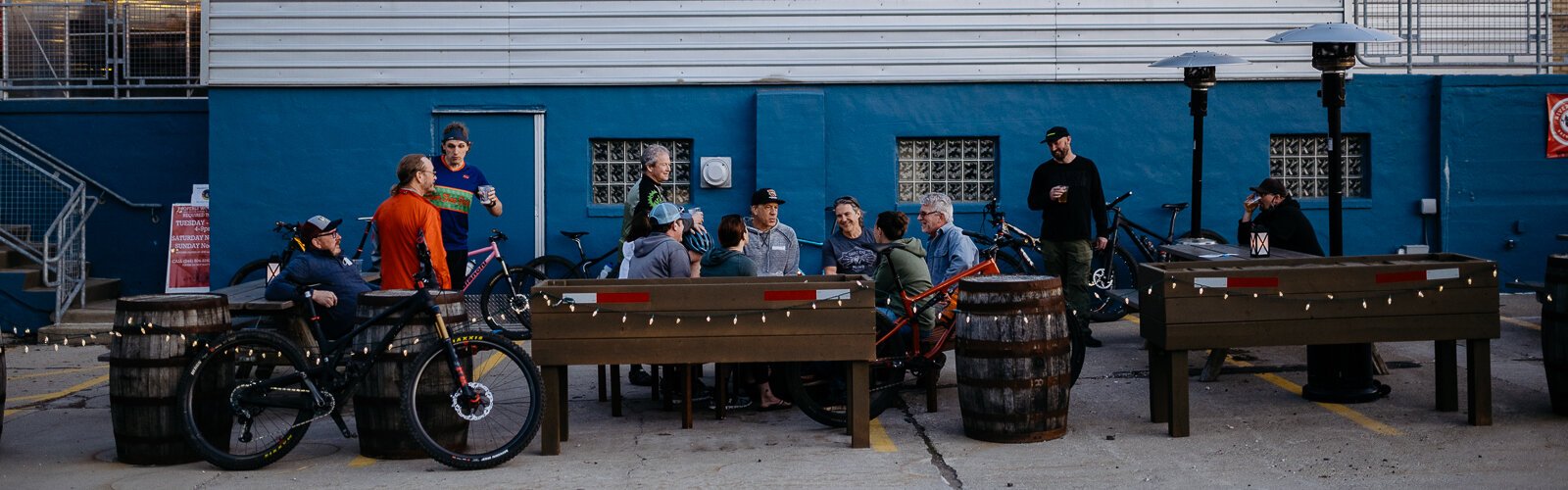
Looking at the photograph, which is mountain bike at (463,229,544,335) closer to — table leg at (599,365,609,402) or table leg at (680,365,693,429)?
table leg at (599,365,609,402)

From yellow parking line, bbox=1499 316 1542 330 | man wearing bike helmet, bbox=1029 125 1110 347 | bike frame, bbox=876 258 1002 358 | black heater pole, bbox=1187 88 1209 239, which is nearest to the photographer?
bike frame, bbox=876 258 1002 358

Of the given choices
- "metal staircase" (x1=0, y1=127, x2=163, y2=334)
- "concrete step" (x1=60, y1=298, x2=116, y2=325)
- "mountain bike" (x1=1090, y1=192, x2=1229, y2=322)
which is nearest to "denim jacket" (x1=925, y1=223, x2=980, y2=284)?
"mountain bike" (x1=1090, y1=192, x2=1229, y2=322)

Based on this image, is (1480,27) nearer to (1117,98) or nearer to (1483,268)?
(1117,98)

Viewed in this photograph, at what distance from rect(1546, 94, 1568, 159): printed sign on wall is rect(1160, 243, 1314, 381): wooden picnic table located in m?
4.59

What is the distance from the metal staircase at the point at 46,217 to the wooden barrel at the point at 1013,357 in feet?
29.9

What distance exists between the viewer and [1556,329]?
26.2ft

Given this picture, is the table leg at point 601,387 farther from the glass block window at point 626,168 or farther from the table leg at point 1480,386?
the table leg at point 1480,386

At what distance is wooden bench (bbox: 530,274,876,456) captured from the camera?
7.35 m

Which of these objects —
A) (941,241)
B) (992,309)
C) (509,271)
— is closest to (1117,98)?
(941,241)

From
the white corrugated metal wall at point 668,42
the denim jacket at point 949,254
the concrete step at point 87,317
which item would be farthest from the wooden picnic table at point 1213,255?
the concrete step at point 87,317

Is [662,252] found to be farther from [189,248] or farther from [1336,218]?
[189,248]

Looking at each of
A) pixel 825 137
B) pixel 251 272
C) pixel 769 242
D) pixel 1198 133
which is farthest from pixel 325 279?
pixel 1198 133

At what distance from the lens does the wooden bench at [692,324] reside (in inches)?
289

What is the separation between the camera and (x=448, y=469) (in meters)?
7.19
